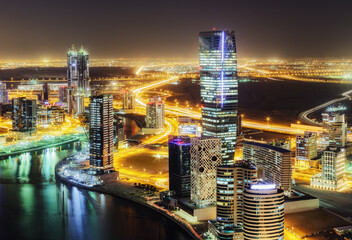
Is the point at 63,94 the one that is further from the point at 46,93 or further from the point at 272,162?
the point at 272,162

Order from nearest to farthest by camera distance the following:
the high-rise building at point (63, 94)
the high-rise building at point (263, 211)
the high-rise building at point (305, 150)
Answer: the high-rise building at point (263, 211) → the high-rise building at point (305, 150) → the high-rise building at point (63, 94)

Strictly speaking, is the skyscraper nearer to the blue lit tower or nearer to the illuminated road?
the illuminated road

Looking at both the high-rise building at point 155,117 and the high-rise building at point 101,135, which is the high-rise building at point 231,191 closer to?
the high-rise building at point 101,135

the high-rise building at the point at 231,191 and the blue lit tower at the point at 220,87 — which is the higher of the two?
the blue lit tower at the point at 220,87

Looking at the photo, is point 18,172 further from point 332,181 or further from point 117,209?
point 332,181

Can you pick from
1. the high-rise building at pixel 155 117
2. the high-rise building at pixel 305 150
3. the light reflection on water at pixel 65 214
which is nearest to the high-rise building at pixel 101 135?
the light reflection on water at pixel 65 214

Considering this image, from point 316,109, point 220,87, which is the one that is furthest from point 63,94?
point 220,87

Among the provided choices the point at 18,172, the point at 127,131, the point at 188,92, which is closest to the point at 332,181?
the point at 18,172

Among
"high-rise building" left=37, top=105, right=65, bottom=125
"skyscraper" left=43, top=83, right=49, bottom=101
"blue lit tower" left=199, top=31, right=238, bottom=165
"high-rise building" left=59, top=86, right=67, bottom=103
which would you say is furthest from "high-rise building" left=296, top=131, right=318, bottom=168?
"skyscraper" left=43, top=83, right=49, bottom=101
